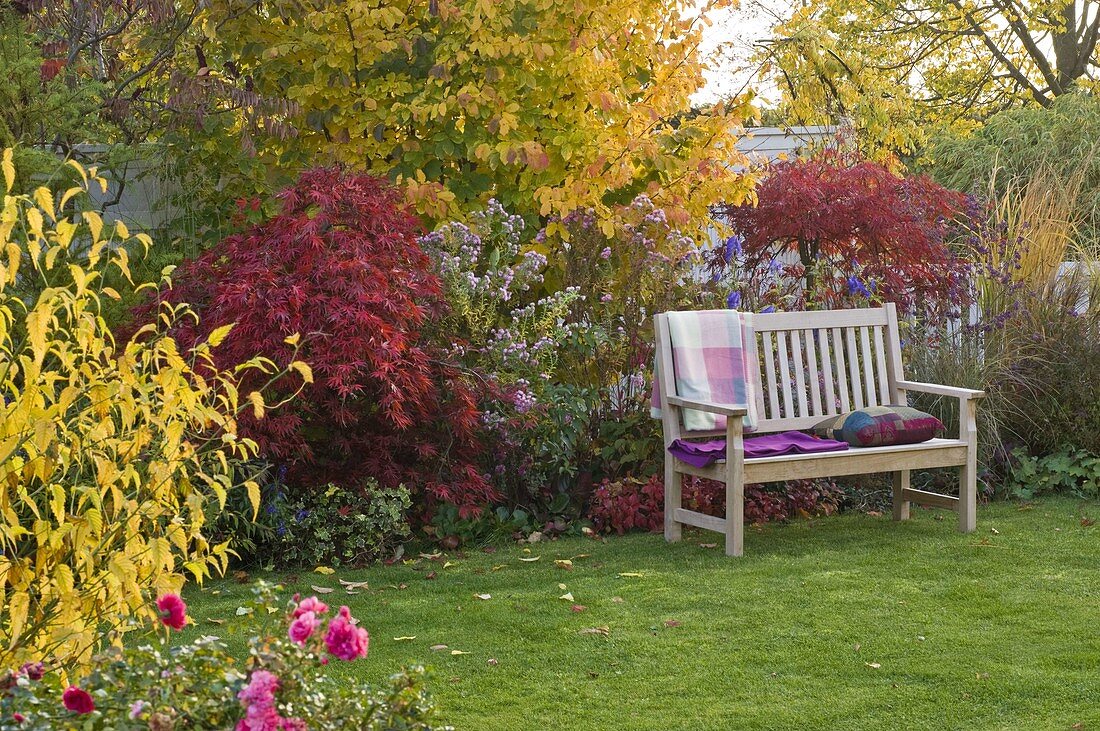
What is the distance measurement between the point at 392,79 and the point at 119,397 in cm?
420

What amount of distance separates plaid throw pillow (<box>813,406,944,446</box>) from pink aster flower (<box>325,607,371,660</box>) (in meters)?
3.63

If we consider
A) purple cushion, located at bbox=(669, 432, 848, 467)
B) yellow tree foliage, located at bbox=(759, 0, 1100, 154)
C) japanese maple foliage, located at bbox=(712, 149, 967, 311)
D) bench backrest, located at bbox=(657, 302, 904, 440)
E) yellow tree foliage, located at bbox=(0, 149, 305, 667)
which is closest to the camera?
yellow tree foliage, located at bbox=(0, 149, 305, 667)

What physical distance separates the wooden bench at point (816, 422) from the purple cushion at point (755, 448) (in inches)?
1.8

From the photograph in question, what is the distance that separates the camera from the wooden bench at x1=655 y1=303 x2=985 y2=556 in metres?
5.05

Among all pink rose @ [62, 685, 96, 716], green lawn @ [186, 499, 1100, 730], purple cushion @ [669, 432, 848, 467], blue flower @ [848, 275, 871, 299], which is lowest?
green lawn @ [186, 499, 1100, 730]

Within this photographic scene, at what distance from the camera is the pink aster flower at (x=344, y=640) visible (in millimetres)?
2074

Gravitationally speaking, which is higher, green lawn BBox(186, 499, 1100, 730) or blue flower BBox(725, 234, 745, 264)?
blue flower BBox(725, 234, 745, 264)

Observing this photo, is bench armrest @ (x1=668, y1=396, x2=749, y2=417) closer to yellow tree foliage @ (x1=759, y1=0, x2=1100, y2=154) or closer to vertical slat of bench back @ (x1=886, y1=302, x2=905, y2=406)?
vertical slat of bench back @ (x1=886, y1=302, x2=905, y2=406)

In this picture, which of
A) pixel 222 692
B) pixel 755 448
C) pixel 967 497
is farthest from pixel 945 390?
pixel 222 692

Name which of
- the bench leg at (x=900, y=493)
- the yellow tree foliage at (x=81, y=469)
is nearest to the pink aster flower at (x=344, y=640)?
the yellow tree foliage at (x=81, y=469)

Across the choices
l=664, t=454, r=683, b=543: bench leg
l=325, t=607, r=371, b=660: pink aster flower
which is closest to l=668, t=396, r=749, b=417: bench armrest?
l=664, t=454, r=683, b=543: bench leg

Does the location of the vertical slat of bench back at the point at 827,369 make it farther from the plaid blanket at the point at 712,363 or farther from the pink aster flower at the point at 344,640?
the pink aster flower at the point at 344,640

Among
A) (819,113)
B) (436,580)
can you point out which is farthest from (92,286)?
(819,113)

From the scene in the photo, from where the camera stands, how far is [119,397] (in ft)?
8.77
